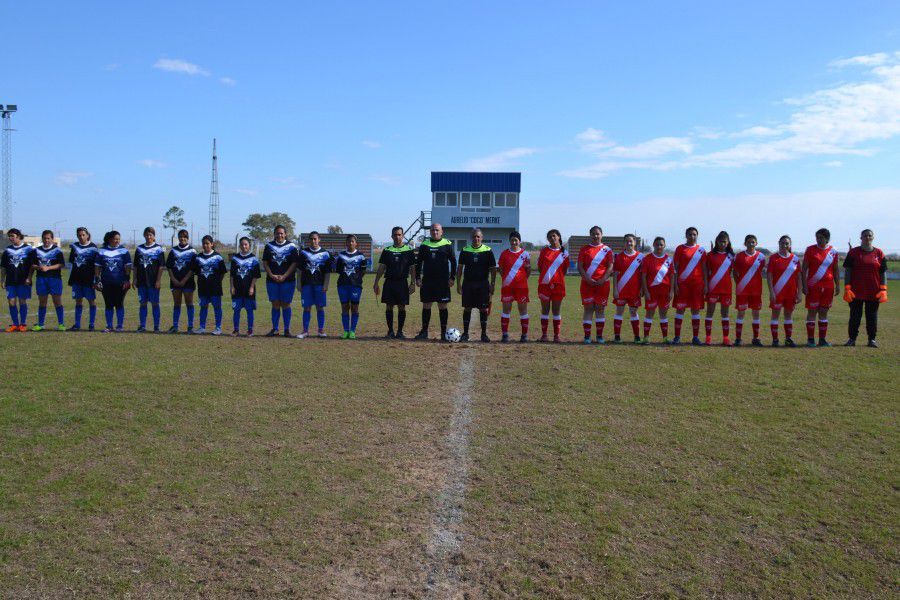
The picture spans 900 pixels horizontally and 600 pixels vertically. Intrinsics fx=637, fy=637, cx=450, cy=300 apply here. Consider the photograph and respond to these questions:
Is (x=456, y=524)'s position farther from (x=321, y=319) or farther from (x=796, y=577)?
(x=321, y=319)

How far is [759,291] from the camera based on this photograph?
1105cm

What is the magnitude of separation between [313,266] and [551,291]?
4.32 m

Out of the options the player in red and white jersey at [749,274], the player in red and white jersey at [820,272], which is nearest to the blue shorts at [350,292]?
the player in red and white jersey at [749,274]

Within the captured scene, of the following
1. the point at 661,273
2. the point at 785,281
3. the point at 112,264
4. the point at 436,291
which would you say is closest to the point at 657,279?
the point at 661,273

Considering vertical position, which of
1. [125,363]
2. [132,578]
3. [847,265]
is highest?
[847,265]

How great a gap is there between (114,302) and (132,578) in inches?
382

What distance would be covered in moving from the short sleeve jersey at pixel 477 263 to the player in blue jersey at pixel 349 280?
1963 millimetres

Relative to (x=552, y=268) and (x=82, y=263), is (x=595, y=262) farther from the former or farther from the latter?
(x=82, y=263)

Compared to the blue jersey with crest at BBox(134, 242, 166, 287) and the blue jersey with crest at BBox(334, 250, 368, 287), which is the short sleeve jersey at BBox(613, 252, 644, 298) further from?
the blue jersey with crest at BBox(134, 242, 166, 287)

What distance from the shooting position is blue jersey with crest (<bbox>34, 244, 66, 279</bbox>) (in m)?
12.0

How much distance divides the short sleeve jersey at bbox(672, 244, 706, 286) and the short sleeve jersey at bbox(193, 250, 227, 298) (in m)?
8.29

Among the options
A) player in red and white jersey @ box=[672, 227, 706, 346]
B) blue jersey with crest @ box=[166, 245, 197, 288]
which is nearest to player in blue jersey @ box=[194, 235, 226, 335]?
blue jersey with crest @ box=[166, 245, 197, 288]

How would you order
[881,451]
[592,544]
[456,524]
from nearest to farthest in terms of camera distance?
[592,544] → [456,524] → [881,451]

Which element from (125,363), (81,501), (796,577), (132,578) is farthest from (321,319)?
(796,577)
